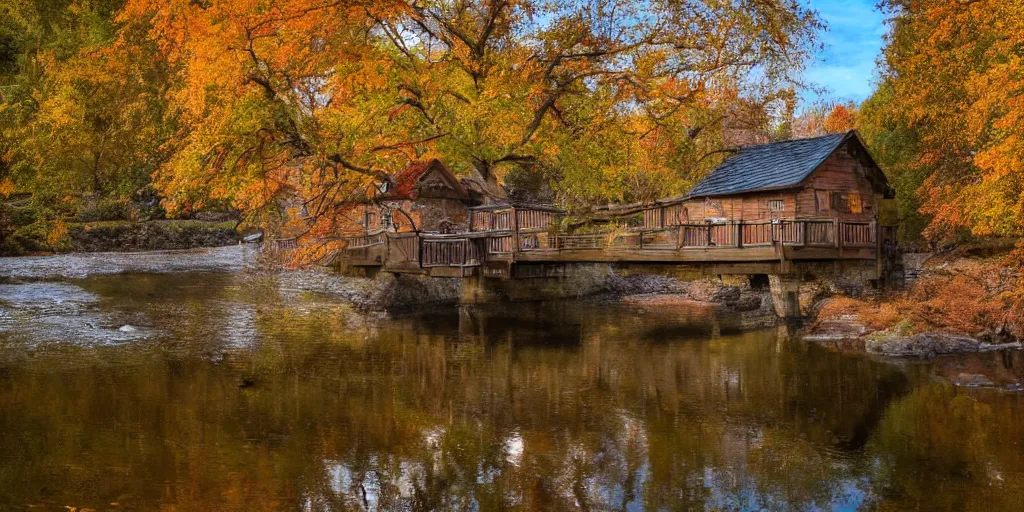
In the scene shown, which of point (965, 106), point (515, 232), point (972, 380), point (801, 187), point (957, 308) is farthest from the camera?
point (801, 187)

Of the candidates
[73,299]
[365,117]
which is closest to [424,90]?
[365,117]

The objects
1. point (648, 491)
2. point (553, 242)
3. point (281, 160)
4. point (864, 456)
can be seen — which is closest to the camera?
point (648, 491)

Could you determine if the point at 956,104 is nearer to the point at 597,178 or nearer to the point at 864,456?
the point at 597,178

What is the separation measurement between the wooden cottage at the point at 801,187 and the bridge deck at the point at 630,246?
232 centimetres

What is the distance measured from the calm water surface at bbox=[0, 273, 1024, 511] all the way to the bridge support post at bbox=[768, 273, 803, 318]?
374 cm

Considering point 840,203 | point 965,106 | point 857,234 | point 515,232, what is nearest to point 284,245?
point 515,232

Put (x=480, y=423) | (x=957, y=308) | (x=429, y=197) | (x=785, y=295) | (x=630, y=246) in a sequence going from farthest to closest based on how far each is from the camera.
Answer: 1. (x=429, y=197)
2. (x=630, y=246)
3. (x=785, y=295)
4. (x=957, y=308)
5. (x=480, y=423)

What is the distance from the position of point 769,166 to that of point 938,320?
39.7ft

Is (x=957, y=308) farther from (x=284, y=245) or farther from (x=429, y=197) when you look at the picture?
(x=284, y=245)

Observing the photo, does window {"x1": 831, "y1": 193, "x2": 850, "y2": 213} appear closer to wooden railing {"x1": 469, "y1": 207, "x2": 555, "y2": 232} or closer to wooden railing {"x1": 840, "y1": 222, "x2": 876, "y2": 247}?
wooden railing {"x1": 840, "y1": 222, "x2": 876, "y2": 247}

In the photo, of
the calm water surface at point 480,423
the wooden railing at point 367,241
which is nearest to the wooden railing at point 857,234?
the calm water surface at point 480,423

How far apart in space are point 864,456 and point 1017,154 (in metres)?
11.9

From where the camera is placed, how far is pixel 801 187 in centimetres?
2755

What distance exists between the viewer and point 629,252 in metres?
24.0
